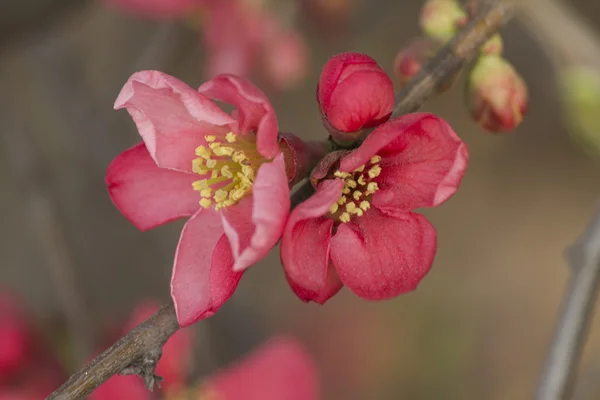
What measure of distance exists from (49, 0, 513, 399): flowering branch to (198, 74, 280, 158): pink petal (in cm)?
7

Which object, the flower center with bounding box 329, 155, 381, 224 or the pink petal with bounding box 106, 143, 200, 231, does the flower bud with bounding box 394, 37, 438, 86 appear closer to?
the flower center with bounding box 329, 155, 381, 224

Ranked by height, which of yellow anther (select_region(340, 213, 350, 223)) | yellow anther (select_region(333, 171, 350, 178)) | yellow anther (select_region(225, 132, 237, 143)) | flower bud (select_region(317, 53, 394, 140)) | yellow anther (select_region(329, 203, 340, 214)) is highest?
flower bud (select_region(317, 53, 394, 140))

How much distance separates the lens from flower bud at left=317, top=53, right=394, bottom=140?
0.54 metres

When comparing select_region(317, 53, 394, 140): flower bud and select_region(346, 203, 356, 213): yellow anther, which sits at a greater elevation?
select_region(317, 53, 394, 140): flower bud

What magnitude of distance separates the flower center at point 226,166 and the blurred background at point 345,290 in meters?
0.92

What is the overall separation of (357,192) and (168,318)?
Result: 0.20 m

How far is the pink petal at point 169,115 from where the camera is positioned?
1.84ft

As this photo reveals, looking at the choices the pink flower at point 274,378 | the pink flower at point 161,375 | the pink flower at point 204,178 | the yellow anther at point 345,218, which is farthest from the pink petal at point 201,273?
the pink flower at point 274,378

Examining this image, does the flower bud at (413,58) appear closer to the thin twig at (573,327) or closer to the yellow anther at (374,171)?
the yellow anther at (374,171)

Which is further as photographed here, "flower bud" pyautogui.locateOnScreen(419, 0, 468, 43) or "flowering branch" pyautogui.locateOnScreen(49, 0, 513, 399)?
"flower bud" pyautogui.locateOnScreen(419, 0, 468, 43)

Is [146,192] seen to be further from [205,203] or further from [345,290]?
[345,290]

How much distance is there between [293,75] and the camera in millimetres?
1358

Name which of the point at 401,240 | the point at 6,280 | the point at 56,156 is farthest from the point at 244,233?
the point at 6,280

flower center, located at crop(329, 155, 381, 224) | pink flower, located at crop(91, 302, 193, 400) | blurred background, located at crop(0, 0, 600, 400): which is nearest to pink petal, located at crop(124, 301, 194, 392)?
pink flower, located at crop(91, 302, 193, 400)
